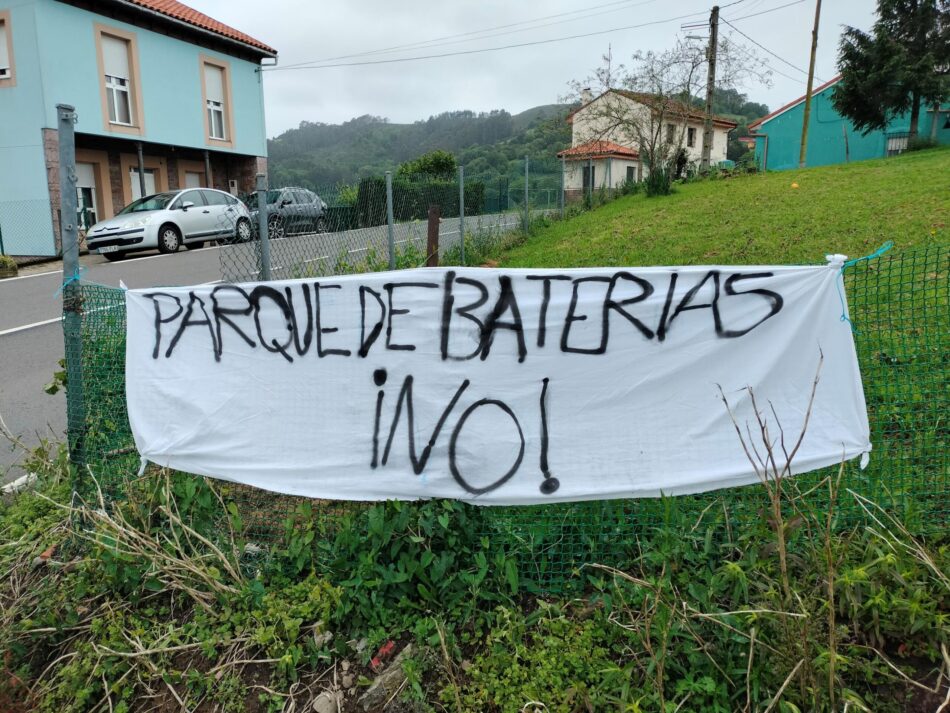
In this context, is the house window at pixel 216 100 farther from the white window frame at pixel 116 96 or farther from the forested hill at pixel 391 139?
the forested hill at pixel 391 139

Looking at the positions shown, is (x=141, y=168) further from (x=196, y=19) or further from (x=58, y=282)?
(x=58, y=282)

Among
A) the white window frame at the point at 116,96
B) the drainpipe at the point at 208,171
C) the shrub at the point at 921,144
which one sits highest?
the white window frame at the point at 116,96

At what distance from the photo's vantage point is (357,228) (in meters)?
7.21

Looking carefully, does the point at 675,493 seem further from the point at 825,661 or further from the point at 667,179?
the point at 667,179

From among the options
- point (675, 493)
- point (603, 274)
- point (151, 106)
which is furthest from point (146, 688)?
point (151, 106)

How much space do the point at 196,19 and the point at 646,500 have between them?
25495 mm

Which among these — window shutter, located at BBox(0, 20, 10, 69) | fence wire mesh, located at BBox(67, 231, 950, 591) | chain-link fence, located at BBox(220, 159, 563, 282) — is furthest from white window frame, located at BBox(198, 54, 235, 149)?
fence wire mesh, located at BBox(67, 231, 950, 591)

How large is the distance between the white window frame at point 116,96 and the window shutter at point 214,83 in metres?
3.39

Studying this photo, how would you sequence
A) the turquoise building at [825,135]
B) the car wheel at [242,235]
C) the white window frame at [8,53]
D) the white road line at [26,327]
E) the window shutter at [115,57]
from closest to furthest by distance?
the car wheel at [242,235], the white road line at [26,327], the white window frame at [8,53], the window shutter at [115,57], the turquoise building at [825,135]

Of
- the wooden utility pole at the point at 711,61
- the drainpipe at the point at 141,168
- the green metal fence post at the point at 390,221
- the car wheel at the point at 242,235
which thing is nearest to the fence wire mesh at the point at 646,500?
the car wheel at the point at 242,235

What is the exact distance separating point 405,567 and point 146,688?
3.72 feet

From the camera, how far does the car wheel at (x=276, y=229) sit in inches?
226

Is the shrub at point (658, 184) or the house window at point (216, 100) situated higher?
the house window at point (216, 100)

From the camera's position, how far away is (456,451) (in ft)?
10.4
